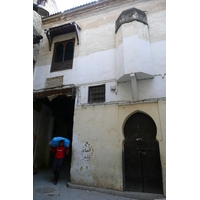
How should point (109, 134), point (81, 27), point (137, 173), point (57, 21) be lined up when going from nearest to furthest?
1. point (137, 173)
2. point (109, 134)
3. point (81, 27)
4. point (57, 21)

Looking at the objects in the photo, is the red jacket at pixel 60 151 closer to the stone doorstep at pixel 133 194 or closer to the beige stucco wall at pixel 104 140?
the beige stucco wall at pixel 104 140

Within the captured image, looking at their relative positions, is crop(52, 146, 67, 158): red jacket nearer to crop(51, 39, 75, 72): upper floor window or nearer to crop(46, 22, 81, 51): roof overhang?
crop(51, 39, 75, 72): upper floor window

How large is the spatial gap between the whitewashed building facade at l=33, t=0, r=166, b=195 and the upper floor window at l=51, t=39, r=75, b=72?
5cm

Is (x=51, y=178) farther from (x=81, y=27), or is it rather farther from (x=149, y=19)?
(x=149, y=19)

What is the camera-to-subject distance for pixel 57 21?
899 cm

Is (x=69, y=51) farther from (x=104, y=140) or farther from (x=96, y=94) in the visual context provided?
(x=104, y=140)

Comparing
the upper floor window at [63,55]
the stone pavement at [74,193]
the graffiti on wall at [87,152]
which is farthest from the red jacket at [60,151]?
the upper floor window at [63,55]

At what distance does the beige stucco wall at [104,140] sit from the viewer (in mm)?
5051

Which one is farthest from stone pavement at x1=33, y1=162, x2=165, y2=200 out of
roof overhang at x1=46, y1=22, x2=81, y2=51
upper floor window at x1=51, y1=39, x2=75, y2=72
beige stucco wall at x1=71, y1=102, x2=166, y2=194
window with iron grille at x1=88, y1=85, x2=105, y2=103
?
roof overhang at x1=46, y1=22, x2=81, y2=51

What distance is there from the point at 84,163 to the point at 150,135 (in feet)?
8.52

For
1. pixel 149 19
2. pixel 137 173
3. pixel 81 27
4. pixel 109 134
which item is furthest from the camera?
pixel 81 27

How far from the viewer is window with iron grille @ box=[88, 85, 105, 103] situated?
6.28m

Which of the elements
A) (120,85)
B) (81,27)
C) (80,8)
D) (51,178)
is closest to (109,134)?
(120,85)

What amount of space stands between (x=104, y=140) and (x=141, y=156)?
4.53 feet
